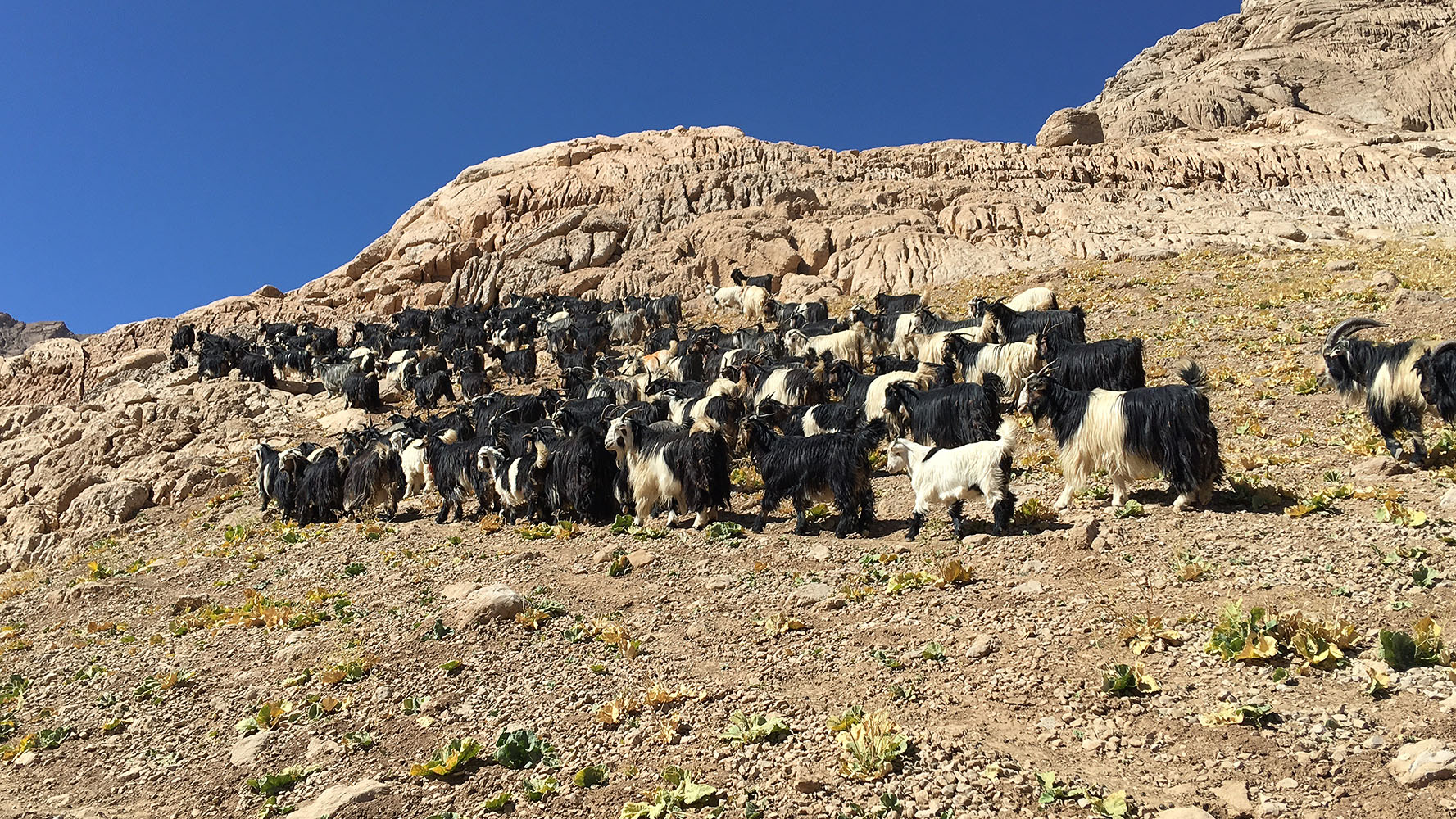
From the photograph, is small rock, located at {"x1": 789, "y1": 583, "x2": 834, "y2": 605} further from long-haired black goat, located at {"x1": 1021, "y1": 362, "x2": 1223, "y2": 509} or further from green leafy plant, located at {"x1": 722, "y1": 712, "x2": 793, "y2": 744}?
long-haired black goat, located at {"x1": 1021, "y1": 362, "x2": 1223, "y2": 509}

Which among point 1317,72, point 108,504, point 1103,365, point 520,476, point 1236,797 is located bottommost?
point 1236,797

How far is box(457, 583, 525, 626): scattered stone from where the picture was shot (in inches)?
281

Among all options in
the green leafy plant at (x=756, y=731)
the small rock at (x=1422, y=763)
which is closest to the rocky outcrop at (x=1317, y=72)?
the small rock at (x=1422, y=763)

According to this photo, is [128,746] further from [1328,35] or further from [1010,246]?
[1328,35]

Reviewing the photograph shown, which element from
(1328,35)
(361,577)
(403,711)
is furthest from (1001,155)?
(403,711)

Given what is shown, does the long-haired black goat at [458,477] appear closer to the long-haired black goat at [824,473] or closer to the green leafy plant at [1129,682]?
the long-haired black goat at [824,473]

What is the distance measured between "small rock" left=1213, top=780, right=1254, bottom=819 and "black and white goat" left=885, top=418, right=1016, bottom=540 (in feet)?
11.8

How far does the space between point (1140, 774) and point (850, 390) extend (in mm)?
8673

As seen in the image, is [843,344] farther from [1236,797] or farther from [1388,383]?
[1236,797]

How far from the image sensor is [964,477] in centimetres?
735

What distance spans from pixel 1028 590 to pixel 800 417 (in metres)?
5.29

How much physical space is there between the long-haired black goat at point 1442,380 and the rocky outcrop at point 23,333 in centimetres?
10215

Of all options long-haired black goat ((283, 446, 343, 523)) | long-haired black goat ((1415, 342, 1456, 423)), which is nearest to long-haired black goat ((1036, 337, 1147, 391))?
long-haired black goat ((1415, 342, 1456, 423))

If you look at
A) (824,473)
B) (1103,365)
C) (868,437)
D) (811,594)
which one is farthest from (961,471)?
(1103,365)
